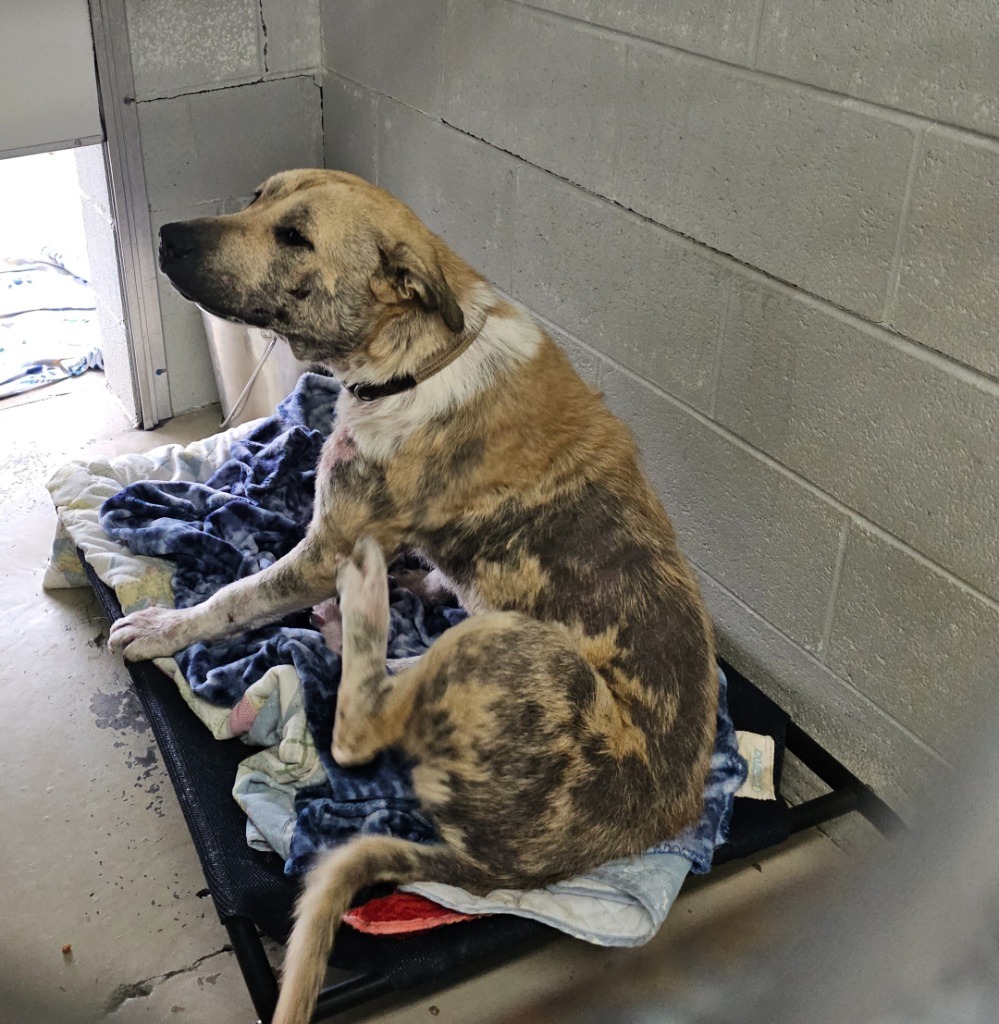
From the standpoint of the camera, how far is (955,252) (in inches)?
78.5

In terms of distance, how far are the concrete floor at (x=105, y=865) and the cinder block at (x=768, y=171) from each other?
1.11 metres

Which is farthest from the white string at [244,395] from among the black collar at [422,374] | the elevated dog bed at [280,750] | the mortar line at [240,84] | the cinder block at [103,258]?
the black collar at [422,374]

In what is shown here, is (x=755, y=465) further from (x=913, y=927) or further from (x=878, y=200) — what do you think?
(x=913, y=927)

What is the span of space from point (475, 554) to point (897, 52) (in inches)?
47.2

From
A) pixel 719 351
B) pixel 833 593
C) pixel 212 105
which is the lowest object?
pixel 833 593

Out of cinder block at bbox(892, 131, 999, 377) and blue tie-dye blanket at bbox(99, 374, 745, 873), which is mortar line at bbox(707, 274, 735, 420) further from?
blue tie-dye blanket at bbox(99, 374, 745, 873)

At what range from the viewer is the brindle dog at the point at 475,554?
6.60 feet

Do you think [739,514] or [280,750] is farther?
[739,514]

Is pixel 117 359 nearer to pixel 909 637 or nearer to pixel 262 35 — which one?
pixel 262 35

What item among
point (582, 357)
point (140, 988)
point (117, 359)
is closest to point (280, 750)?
point (140, 988)

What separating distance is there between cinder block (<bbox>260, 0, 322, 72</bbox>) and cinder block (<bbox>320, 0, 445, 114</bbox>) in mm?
38

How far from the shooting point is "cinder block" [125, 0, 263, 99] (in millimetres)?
3418

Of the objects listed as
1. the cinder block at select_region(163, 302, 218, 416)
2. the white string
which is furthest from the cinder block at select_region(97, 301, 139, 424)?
the white string

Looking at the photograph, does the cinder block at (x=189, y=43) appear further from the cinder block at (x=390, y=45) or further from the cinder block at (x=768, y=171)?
the cinder block at (x=768, y=171)
